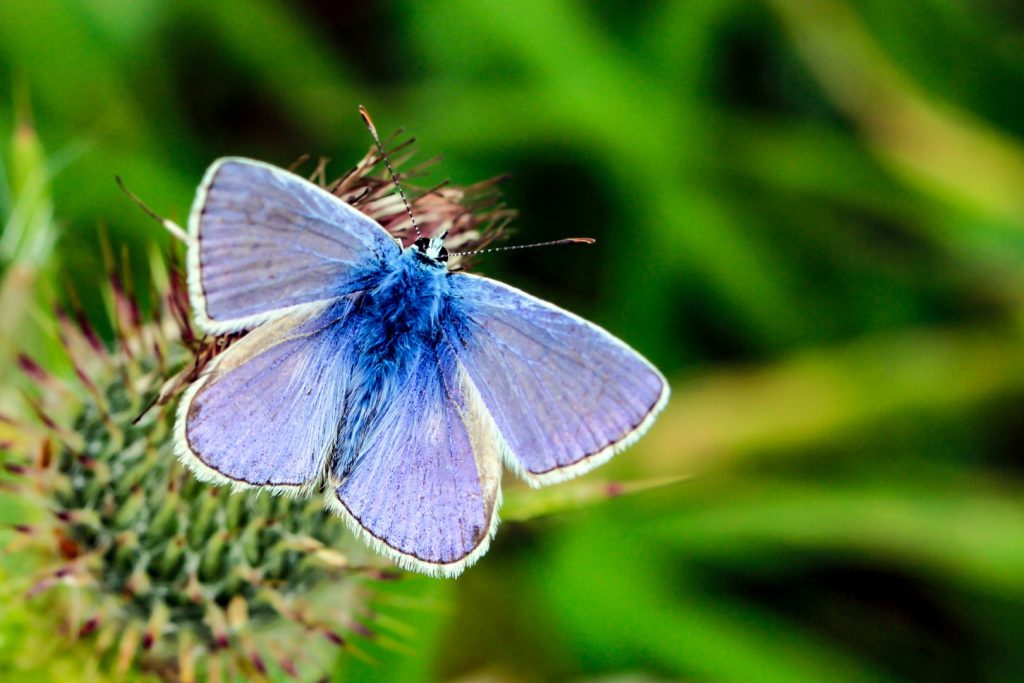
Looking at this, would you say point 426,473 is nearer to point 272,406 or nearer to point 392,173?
point 272,406

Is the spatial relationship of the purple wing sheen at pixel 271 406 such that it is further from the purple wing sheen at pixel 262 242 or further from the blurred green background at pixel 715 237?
the blurred green background at pixel 715 237

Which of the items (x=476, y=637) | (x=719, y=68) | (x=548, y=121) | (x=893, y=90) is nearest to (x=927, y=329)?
(x=893, y=90)

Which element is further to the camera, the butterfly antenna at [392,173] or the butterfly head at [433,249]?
the butterfly head at [433,249]

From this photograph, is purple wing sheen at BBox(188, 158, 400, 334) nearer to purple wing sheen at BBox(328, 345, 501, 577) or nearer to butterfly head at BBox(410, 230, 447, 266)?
butterfly head at BBox(410, 230, 447, 266)

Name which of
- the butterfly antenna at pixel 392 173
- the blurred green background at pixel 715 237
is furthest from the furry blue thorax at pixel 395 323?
the blurred green background at pixel 715 237

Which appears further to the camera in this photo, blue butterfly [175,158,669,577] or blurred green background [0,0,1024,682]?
blurred green background [0,0,1024,682]

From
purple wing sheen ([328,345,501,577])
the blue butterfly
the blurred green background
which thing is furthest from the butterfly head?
the blurred green background
